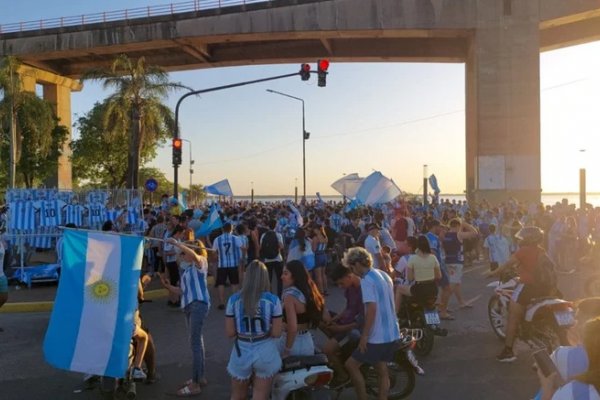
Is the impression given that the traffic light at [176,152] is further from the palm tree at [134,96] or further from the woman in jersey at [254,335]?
the woman in jersey at [254,335]

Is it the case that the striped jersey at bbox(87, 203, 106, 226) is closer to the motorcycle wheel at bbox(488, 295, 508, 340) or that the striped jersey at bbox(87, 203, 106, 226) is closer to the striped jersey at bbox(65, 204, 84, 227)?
the striped jersey at bbox(65, 204, 84, 227)

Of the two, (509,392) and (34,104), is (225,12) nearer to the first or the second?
(34,104)

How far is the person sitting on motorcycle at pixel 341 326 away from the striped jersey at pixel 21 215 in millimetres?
11224

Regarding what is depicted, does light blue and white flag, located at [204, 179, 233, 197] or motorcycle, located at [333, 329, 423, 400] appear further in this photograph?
light blue and white flag, located at [204, 179, 233, 197]

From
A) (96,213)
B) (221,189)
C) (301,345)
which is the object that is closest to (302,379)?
(301,345)

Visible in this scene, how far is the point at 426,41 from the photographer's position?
39.0 metres

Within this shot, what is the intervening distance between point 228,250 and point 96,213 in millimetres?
6733

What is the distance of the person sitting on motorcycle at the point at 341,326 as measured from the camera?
215 inches

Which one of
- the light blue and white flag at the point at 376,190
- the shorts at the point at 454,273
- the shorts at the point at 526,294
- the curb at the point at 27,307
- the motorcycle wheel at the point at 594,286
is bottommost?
the curb at the point at 27,307

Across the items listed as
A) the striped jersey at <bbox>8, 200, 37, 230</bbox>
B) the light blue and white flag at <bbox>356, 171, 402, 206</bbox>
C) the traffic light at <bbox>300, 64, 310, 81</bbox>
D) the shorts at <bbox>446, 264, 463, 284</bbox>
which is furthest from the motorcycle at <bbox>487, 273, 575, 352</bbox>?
the traffic light at <bbox>300, 64, 310, 81</bbox>

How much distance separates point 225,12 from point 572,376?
34.9 m

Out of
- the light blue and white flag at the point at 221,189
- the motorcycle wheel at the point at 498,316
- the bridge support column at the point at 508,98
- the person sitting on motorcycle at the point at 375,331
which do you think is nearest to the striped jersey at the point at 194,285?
the person sitting on motorcycle at the point at 375,331

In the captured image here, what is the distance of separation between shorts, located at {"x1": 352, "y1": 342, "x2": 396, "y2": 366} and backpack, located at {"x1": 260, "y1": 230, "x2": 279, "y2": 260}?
20.3 ft

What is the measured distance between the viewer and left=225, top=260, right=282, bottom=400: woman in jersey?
4.50 m
